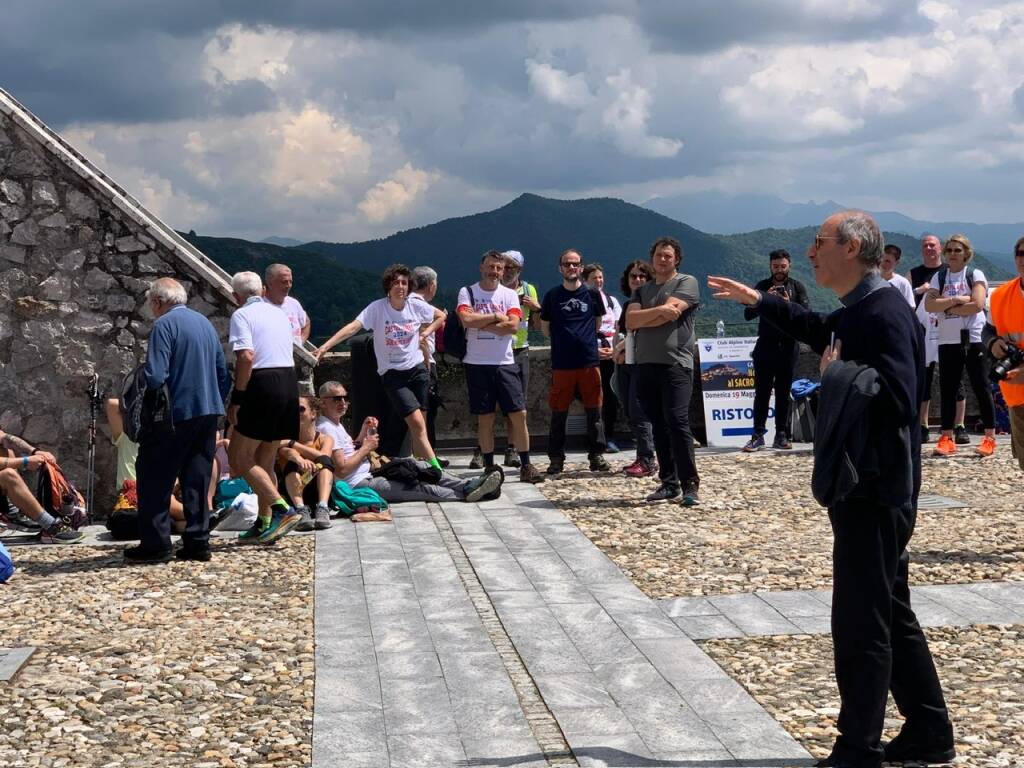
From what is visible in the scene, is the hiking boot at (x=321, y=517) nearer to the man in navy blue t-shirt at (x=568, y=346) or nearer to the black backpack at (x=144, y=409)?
the black backpack at (x=144, y=409)

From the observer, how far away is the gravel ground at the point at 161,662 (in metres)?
4.72

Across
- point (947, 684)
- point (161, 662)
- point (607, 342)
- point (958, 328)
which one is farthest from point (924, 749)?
point (958, 328)

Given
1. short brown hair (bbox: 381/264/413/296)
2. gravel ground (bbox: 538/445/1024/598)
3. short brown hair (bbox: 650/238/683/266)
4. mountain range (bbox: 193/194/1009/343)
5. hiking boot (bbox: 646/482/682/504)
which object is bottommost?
gravel ground (bbox: 538/445/1024/598)

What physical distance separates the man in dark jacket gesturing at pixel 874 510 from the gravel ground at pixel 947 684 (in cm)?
30

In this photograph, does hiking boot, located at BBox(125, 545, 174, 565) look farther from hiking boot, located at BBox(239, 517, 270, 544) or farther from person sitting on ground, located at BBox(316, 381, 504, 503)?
person sitting on ground, located at BBox(316, 381, 504, 503)

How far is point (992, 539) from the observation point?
27.9ft

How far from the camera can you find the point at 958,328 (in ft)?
43.0

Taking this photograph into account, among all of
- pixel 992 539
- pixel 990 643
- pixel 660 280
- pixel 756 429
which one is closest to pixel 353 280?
pixel 756 429

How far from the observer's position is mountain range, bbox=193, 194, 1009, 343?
73.4 meters

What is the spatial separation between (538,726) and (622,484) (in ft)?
21.1

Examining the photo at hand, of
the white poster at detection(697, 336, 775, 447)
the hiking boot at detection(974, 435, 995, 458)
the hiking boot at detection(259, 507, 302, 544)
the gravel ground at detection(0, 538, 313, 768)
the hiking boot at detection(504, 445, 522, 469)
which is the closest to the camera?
the gravel ground at detection(0, 538, 313, 768)

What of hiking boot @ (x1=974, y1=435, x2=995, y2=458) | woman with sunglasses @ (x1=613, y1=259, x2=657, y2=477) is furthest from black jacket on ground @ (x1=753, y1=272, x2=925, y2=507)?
hiking boot @ (x1=974, y1=435, x2=995, y2=458)

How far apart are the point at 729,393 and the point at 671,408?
4963 millimetres

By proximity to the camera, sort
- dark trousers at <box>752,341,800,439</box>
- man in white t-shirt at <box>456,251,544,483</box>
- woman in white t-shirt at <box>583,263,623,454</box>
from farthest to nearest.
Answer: dark trousers at <box>752,341,800,439</box> < woman in white t-shirt at <box>583,263,623,454</box> < man in white t-shirt at <box>456,251,544,483</box>
